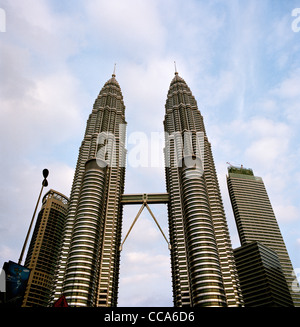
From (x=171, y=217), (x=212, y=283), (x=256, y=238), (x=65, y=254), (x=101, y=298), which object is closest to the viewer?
(x=212, y=283)

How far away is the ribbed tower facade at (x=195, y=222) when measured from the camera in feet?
346

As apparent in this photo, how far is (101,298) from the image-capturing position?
118m

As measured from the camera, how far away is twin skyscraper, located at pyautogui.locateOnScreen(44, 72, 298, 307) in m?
108

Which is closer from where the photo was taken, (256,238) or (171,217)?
(171,217)

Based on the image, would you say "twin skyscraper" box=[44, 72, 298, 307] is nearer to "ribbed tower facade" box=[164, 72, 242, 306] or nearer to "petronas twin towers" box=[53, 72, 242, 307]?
"ribbed tower facade" box=[164, 72, 242, 306]

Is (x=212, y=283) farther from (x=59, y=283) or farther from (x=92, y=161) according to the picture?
(x=92, y=161)

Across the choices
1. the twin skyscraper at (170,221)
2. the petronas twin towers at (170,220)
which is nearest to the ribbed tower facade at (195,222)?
the twin skyscraper at (170,221)

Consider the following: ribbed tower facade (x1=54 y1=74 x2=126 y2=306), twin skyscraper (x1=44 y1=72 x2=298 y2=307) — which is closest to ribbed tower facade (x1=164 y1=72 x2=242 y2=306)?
twin skyscraper (x1=44 y1=72 x2=298 y2=307)

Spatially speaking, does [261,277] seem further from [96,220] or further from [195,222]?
[96,220]

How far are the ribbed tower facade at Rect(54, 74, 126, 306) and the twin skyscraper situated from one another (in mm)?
398

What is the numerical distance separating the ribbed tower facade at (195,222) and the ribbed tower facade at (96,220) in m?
31.0

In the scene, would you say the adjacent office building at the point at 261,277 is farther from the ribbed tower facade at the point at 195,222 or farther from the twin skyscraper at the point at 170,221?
the ribbed tower facade at the point at 195,222
